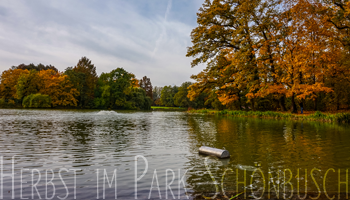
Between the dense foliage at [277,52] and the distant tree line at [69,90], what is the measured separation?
43218 mm

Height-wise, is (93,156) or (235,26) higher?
(235,26)

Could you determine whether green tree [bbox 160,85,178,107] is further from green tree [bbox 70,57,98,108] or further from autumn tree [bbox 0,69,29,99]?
autumn tree [bbox 0,69,29,99]

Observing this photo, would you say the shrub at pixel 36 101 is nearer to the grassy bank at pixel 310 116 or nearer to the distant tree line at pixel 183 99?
the distant tree line at pixel 183 99

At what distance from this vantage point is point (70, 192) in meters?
4.52

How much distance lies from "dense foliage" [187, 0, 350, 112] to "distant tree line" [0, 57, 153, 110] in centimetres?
4322

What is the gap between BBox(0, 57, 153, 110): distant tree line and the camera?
63188mm

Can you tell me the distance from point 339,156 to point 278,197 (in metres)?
4.89

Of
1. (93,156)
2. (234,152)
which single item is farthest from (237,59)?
(93,156)

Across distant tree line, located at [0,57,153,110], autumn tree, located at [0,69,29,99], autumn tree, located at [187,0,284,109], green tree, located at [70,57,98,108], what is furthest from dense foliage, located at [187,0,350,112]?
autumn tree, located at [0,69,29,99]

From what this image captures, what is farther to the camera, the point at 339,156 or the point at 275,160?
the point at 339,156

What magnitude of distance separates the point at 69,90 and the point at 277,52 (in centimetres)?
6055

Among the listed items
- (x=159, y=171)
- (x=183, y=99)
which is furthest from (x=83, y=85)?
(x=159, y=171)

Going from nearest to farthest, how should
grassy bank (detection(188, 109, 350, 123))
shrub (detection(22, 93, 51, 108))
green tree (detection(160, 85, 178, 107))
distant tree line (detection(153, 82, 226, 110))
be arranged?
1. grassy bank (detection(188, 109, 350, 123))
2. distant tree line (detection(153, 82, 226, 110))
3. shrub (detection(22, 93, 51, 108))
4. green tree (detection(160, 85, 178, 107))

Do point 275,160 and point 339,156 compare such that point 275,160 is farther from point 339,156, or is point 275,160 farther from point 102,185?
point 102,185
